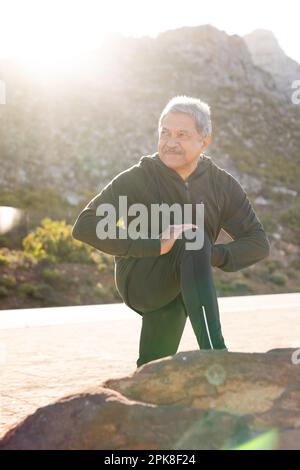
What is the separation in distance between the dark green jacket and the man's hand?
44 millimetres

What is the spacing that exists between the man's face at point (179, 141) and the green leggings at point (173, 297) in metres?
0.57

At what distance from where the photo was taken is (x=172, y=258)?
139 inches

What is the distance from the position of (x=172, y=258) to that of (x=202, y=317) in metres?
0.50

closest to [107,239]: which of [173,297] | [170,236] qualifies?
[170,236]

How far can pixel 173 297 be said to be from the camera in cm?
369

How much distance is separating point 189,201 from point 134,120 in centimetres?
4106

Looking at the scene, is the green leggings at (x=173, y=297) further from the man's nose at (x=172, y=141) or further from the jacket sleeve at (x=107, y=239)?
the man's nose at (x=172, y=141)

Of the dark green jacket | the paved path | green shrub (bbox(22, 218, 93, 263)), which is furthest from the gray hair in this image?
green shrub (bbox(22, 218, 93, 263))

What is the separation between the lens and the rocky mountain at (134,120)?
36219mm

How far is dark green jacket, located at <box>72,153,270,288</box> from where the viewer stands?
357 cm

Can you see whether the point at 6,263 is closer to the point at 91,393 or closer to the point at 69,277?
the point at 69,277

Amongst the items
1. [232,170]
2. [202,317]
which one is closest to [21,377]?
[202,317]

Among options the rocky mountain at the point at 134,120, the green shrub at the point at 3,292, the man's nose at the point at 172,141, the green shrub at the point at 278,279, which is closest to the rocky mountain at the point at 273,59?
the rocky mountain at the point at 134,120

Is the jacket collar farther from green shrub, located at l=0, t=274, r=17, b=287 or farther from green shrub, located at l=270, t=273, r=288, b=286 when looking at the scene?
green shrub, located at l=270, t=273, r=288, b=286
